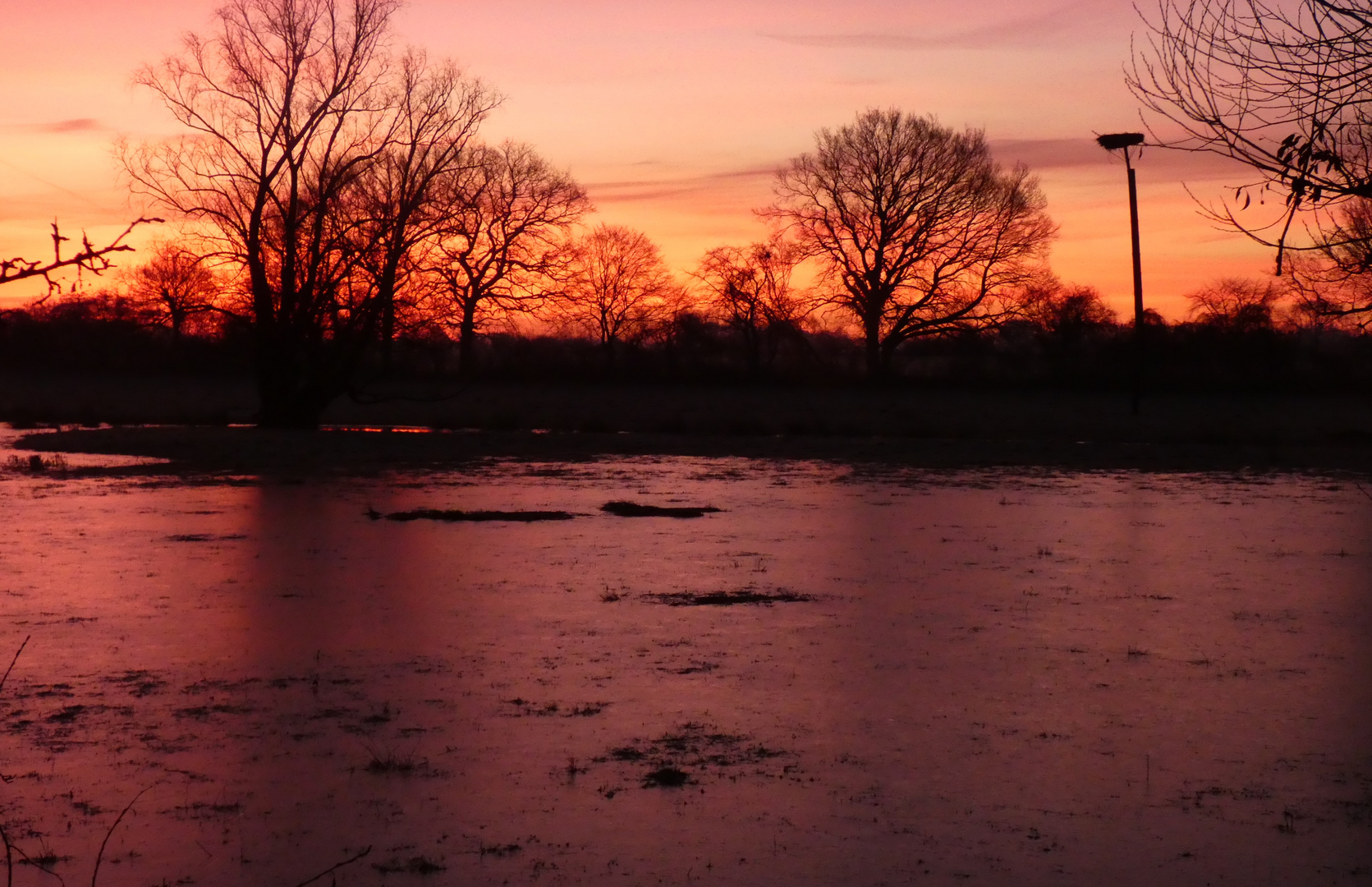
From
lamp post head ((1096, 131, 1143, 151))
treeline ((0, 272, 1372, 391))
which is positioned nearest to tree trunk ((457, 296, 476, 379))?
treeline ((0, 272, 1372, 391))

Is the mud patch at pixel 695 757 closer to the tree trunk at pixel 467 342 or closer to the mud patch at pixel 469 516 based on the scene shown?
the mud patch at pixel 469 516

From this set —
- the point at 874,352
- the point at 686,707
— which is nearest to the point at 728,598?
the point at 686,707

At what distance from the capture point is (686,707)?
773 cm

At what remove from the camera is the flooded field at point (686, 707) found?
5469mm

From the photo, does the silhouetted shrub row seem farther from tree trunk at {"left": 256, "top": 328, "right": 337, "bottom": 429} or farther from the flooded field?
the flooded field

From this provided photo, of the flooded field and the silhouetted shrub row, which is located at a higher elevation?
the silhouetted shrub row

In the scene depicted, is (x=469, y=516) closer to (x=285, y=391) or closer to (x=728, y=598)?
(x=728, y=598)

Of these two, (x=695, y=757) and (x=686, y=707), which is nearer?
(x=695, y=757)

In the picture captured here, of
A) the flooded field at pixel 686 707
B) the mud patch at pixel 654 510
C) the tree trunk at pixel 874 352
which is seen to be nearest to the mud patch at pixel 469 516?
the mud patch at pixel 654 510

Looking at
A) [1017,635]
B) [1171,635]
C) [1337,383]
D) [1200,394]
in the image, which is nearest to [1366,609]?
[1171,635]

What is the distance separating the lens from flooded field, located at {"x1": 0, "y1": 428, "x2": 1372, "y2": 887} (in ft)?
17.9

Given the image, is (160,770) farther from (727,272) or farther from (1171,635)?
(727,272)

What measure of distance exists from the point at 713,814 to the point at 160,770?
8.31 ft

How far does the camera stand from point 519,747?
22.5 ft
